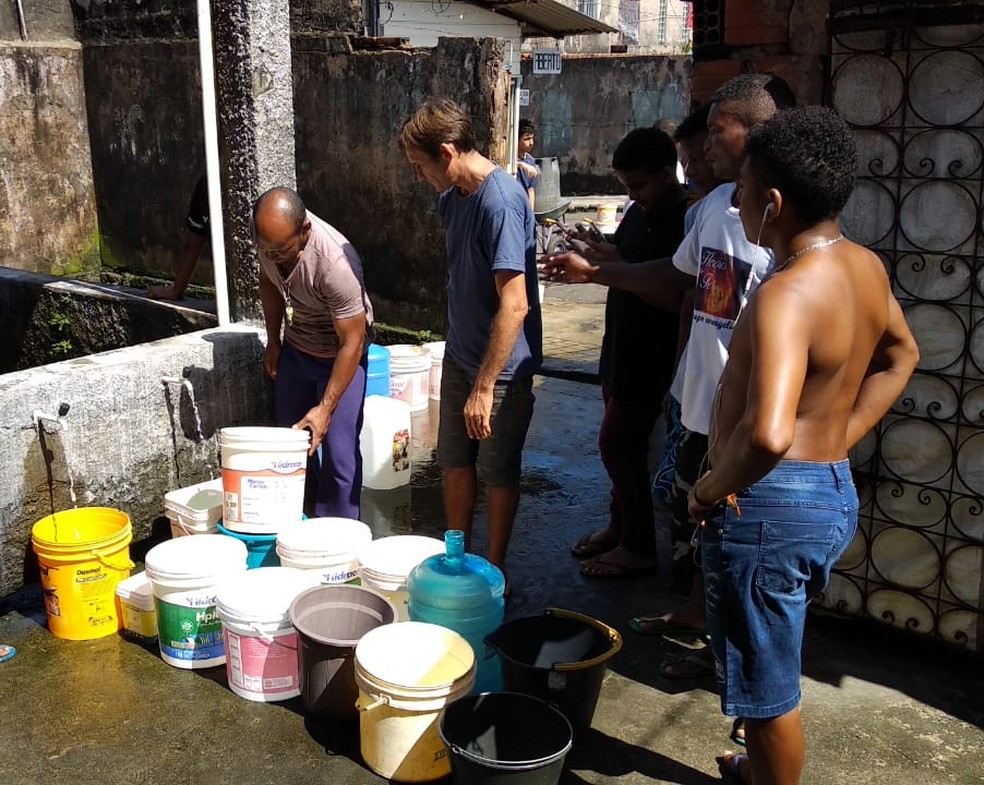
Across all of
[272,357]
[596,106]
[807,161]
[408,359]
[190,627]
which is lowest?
[190,627]

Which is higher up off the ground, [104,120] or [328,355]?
[104,120]

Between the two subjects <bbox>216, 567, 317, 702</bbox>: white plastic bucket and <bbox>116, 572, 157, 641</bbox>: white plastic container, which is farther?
<bbox>116, 572, 157, 641</bbox>: white plastic container

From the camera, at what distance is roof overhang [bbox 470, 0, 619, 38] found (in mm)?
13235

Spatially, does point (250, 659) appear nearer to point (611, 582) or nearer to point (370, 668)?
point (370, 668)

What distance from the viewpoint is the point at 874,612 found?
3.90 meters

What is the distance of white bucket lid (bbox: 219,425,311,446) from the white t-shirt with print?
1.60m

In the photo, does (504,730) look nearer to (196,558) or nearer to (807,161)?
(196,558)

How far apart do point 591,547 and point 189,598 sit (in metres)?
1.97

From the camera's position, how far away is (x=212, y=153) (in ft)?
16.4

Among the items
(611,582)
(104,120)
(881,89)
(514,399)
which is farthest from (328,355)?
(104,120)

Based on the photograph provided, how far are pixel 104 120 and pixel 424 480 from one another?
7.19 metres

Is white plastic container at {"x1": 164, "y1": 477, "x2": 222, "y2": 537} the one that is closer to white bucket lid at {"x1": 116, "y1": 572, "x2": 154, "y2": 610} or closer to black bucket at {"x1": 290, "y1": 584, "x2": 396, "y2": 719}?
white bucket lid at {"x1": 116, "y1": 572, "x2": 154, "y2": 610}

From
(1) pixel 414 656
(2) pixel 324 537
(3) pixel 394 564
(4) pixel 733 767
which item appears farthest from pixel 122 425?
(4) pixel 733 767

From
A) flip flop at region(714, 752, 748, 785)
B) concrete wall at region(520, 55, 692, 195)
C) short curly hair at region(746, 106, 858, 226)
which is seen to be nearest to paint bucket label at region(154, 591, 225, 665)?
flip flop at region(714, 752, 748, 785)
